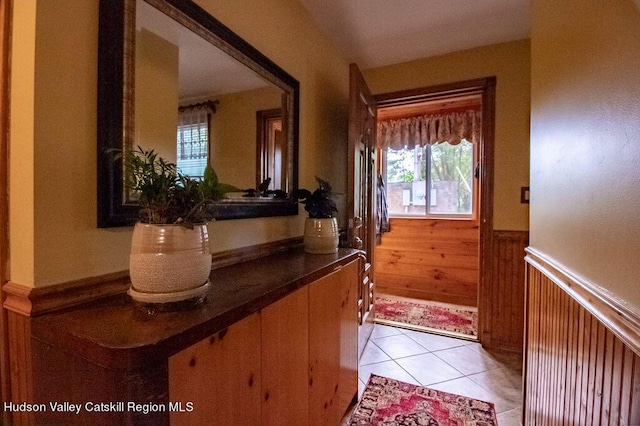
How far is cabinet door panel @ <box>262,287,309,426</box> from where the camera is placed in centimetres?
86

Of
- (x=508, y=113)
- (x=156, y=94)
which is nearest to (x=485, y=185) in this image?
(x=508, y=113)

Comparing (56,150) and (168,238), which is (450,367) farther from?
(56,150)

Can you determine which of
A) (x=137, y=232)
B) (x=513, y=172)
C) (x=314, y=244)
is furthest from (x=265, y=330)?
(x=513, y=172)

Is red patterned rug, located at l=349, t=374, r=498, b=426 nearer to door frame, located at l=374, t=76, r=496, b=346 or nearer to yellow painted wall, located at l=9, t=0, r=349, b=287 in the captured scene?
door frame, located at l=374, t=76, r=496, b=346

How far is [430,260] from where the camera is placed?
363 cm

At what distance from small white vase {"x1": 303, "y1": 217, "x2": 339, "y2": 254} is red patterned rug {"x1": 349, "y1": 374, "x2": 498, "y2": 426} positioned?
924 mm

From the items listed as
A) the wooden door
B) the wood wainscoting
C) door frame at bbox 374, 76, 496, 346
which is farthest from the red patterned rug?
door frame at bbox 374, 76, 496, 346

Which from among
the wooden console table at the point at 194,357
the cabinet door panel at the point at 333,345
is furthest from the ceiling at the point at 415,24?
the wooden console table at the point at 194,357

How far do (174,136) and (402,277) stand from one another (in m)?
3.33

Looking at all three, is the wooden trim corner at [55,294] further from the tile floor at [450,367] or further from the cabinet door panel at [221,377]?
the tile floor at [450,367]

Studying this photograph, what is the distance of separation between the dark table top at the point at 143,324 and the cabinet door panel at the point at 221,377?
0.03 meters

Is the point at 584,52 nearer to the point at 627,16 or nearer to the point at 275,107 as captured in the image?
the point at 627,16

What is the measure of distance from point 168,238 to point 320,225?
0.90 metres

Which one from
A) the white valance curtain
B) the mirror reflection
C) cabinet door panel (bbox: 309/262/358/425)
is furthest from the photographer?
the white valance curtain
